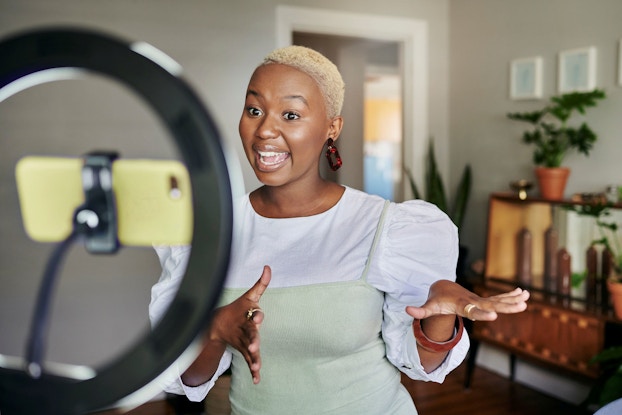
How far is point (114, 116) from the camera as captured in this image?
29 cm

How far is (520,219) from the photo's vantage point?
369cm

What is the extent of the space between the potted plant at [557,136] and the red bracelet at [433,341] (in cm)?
259

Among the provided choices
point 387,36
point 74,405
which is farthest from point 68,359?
point 387,36

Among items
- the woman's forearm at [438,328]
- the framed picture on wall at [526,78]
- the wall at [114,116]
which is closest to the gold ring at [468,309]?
the woman's forearm at [438,328]

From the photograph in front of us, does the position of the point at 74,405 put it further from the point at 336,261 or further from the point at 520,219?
the point at 520,219

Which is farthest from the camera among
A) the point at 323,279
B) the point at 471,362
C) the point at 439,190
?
the point at 439,190

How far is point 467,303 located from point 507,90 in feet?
11.1

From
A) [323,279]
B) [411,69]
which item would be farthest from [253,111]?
[411,69]

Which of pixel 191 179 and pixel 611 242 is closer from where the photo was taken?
pixel 191 179

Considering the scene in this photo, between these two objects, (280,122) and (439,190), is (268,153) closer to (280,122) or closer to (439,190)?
(280,122)

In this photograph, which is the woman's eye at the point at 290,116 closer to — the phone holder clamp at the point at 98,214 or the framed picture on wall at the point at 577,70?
the phone holder clamp at the point at 98,214

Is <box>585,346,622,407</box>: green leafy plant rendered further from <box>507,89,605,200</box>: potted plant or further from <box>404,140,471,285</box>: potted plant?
<box>404,140,471,285</box>: potted plant

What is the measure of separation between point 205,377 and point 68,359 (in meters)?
0.76

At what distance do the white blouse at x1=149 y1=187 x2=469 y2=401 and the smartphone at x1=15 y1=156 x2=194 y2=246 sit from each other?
2.46 ft
